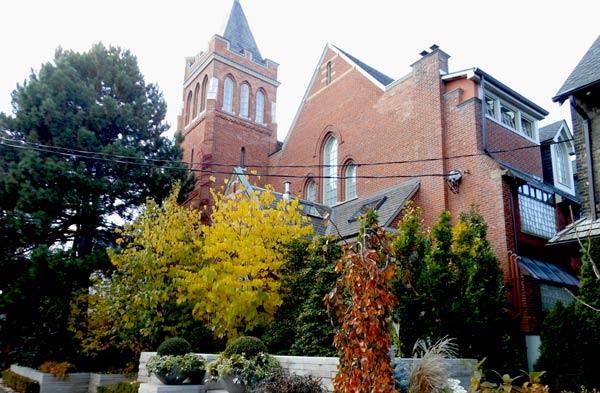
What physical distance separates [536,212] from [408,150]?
5.32 m

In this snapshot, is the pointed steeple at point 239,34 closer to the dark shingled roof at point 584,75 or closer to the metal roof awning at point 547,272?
the dark shingled roof at point 584,75

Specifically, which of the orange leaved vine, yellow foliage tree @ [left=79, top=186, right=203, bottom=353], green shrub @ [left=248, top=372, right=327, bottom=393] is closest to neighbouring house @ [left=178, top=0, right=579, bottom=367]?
yellow foliage tree @ [left=79, top=186, right=203, bottom=353]

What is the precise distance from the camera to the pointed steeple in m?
32.1

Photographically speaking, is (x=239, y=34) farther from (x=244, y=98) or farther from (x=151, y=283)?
(x=151, y=283)

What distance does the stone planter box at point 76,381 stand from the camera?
15.5m

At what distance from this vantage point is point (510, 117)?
19.3m

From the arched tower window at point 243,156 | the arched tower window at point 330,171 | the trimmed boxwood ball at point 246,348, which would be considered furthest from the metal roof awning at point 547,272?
the arched tower window at point 243,156

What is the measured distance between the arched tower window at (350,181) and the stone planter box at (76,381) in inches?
480

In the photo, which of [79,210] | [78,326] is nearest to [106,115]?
[79,210]

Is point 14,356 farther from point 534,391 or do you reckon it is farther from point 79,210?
point 534,391

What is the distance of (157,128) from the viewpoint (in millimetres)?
22141

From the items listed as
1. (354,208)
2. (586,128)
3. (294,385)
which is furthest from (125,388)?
(586,128)

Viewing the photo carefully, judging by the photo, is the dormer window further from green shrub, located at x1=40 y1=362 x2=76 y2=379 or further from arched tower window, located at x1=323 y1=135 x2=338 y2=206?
green shrub, located at x1=40 y1=362 x2=76 y2=379

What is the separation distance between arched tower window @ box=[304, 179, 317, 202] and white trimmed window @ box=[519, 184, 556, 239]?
11117mm
